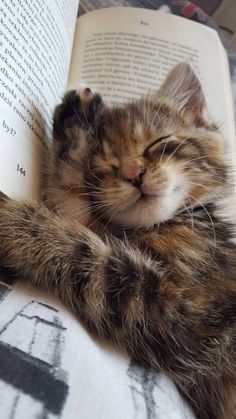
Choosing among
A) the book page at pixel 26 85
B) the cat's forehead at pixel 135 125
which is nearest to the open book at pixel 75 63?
the book page at pixel 26 85

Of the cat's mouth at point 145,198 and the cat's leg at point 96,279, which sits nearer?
the cat's leg at point 96,279

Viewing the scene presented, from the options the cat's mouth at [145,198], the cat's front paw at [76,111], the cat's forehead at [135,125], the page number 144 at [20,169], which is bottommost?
the cat's mouth at [145,198]

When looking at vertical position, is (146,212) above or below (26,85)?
below

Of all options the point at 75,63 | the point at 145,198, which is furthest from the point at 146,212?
the point at 75,63

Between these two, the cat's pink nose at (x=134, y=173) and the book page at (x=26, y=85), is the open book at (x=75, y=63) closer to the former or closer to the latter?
the book page at (x=26, y=85)

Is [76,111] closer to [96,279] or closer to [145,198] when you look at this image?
[145,198]

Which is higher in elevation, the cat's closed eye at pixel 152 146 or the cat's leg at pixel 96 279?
the cat's closed eye at pixel 152 146

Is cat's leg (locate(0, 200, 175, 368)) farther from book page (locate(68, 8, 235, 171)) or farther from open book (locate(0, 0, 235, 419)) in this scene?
book page (locate(68, 8, 235, 171))
